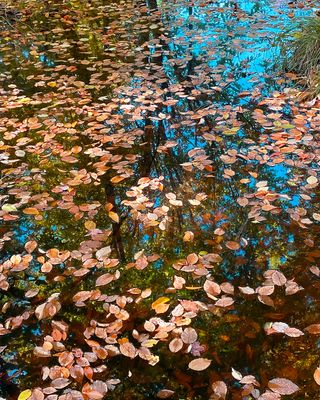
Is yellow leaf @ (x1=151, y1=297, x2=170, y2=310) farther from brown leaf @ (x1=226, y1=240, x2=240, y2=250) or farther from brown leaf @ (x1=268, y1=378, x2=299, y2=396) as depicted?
brown leaf @ (x1=268, y1=378, x2=299, y2=396)

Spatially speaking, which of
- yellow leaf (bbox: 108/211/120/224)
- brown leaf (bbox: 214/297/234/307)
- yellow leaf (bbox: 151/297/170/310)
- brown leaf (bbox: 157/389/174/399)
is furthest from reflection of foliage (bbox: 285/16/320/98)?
brown leaf (bbox: 157/389/174/399)

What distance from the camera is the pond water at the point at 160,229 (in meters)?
2.05

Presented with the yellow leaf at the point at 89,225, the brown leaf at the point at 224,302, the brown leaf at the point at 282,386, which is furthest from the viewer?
the yellow leaf at the point at 89,225

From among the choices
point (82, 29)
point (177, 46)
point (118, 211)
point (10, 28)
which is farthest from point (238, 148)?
point (10, 28)

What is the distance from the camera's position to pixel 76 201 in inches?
125

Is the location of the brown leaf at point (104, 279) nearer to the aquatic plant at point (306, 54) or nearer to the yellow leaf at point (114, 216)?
the yellow leaf at point (114, 216)

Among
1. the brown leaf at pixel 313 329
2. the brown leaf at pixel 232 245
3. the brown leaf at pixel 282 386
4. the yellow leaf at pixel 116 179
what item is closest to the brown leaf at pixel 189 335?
the brown leaf at pixel 282 386

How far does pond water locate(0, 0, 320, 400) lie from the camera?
2.05 m

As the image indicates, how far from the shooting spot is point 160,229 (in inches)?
113

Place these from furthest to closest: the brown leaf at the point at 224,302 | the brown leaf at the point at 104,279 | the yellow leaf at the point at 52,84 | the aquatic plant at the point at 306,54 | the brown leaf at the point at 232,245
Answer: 1. the yellow leaf at the point at 52,84
2. the aquatic plant at the point at 306,54
3. the brown leaf at the point at 232,245
4. the brown leaf at the point at 104,279
5. the brown leaf at the point at 224,302

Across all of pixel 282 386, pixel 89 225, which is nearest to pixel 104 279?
pixel 89 225

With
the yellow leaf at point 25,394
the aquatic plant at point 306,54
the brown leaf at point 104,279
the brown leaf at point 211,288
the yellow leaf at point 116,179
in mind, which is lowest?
the yellow leaf at point 25,394

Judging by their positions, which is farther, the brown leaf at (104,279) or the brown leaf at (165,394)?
the brown leaf at (104,279)

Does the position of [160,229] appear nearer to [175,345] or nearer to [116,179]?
[116,179]
